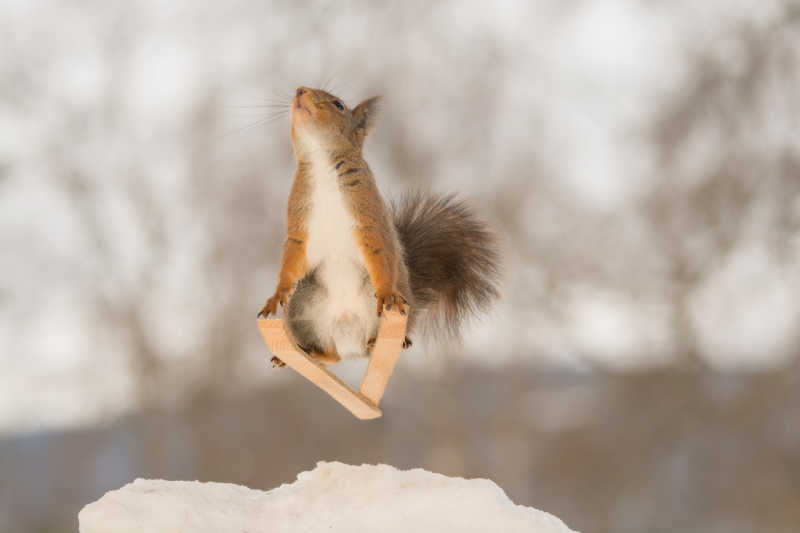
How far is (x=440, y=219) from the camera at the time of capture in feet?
5.05

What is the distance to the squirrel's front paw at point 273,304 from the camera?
123 cm

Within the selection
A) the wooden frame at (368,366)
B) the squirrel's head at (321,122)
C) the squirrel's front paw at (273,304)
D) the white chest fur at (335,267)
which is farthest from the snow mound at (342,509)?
the squirrel's head at (321,122)

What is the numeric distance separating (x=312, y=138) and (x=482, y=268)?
43 cm

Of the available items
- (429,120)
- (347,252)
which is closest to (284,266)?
(347,252)

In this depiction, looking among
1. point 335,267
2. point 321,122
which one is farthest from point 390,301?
point 321,122

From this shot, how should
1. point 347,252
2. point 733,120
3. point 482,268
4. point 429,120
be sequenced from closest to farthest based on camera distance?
point 347,252, point 482,268, point 429,120, point 733,120

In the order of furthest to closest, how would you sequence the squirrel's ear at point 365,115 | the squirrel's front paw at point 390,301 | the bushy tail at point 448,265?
the bushy tail at point 448,265
the squirrel's ear at point 365,115
the squirrel's front paw at point 390,301

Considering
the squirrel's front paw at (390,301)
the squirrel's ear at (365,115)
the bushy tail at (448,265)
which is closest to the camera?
the squirrel's front paw at (390,301)

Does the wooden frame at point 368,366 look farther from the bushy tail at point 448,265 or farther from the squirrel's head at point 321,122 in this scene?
the squirrel's head at point 321,122

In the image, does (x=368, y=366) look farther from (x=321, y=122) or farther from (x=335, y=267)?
(x=321, y=122)

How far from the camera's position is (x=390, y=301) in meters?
1.20

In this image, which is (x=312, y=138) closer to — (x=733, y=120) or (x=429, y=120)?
(x=429, y=120)

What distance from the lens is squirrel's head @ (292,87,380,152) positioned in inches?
49.1

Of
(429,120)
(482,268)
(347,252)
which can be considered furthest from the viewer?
(429,120)
